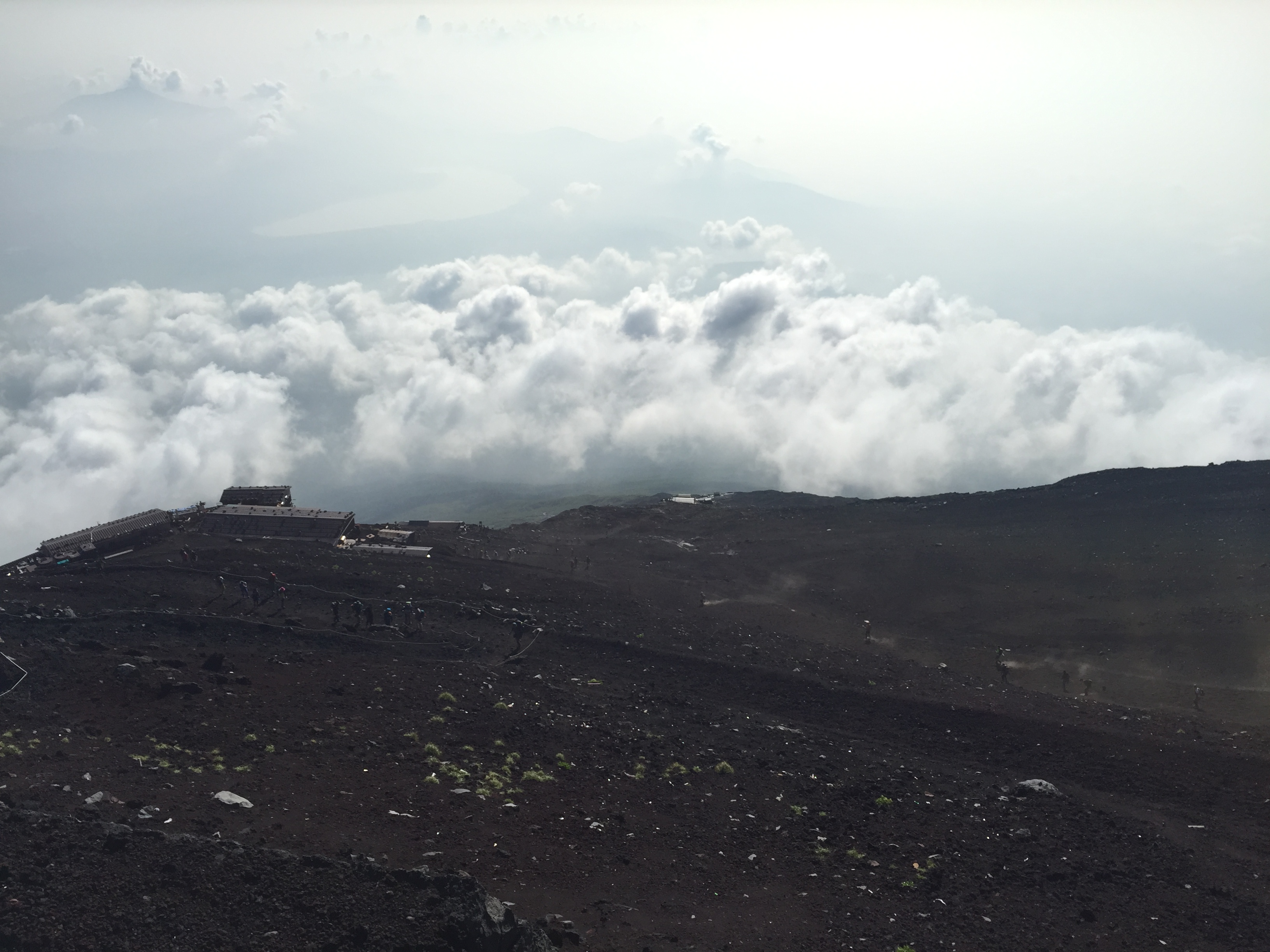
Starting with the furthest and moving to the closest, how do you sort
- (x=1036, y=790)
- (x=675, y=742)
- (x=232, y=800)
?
(x=675, y=742) → (x=1036, y=790) → (x=232, y=800)

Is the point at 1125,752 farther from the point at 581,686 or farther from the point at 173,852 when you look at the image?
the point at 173,852

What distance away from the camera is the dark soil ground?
770 inches

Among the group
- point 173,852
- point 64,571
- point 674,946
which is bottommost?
point 674,946

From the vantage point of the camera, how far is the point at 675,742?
96.8 ft

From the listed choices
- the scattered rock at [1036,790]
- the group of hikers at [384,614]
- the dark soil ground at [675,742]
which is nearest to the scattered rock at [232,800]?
the dark soil ground at [675,742]

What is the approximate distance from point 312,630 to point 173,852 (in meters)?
19.4

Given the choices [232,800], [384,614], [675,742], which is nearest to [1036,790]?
[675,742]

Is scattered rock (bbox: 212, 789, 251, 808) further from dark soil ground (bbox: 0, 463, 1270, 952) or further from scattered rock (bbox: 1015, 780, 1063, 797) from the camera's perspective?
scattered rock (bbox: 1015, 780, 1063, 797)

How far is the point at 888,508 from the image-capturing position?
63312 mm

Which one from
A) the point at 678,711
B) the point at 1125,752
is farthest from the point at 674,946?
the point at 1125,752

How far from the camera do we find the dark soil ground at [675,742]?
19562 mm

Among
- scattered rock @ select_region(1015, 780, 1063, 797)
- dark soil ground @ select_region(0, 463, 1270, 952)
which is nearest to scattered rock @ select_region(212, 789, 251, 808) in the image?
dark soil ground @ select_region(0, 463, 1270, 952)

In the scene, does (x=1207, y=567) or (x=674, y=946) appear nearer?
(x=674, y=946)

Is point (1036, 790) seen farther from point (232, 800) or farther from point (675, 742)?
point (232, 800)
